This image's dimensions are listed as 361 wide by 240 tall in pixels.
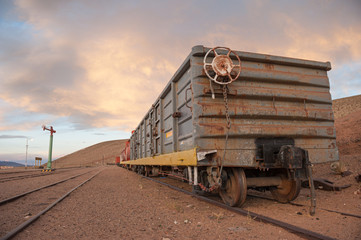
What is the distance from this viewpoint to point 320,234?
9.18ft

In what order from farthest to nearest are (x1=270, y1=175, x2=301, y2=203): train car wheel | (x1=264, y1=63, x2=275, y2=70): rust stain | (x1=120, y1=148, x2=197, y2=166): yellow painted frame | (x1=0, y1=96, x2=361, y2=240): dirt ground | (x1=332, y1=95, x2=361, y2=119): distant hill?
(x1=332, y1=95, x2=361, y2=119): distant hill
(x1=264, y1=63, x2=275, y2=70): rust stain
(x1=270, y1=175, x2=301, y2=203): train car wheel
(x1=120, y1=148, x2=197, y2=166): yellow painted frame
(x1=0, y1=96, x2=361, y2=240): dirt ground

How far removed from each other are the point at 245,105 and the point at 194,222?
7.59 feet

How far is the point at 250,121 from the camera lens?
4.40 m

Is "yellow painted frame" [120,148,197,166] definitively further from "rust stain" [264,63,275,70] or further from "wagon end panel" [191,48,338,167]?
"rust stain" [264,63,275,70]

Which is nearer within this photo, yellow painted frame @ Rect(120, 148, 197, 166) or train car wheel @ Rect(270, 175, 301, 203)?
yellow painted frame @ Rect(120, 148, 197, 166)

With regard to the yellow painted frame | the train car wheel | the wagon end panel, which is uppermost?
the wagon end panel

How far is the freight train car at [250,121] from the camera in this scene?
13.5ft

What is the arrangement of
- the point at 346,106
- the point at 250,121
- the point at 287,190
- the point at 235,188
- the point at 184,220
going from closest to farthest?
1. the point at 184,220
2. the point at 235,188
3. the point at 250,121
4. the point at 287,190
5. the point at 346,106

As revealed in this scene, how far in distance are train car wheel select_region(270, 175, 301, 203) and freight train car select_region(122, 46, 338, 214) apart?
2cm

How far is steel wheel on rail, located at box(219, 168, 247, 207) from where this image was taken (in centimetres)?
412

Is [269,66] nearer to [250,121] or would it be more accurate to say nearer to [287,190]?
[250,121]

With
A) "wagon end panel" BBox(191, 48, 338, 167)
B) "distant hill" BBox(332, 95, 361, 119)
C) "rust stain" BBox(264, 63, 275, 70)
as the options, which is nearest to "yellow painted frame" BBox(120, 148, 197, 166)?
"wagon end panel" BBox(191, 48, 338, 167)

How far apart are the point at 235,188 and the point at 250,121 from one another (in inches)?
51.0

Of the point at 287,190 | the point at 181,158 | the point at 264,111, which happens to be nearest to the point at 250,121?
the point at 264,111
